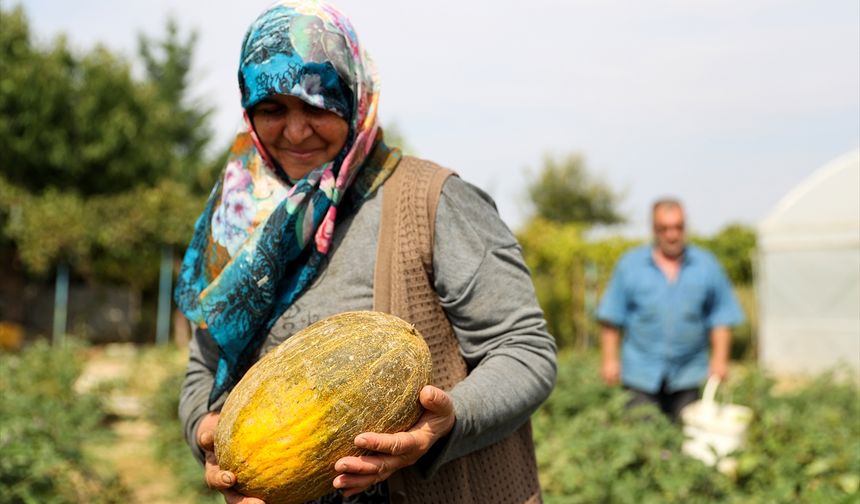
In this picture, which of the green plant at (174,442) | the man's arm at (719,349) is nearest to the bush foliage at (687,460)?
the man's arm at (719,349)

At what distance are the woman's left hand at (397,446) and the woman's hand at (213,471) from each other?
203mm

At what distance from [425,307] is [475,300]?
0.12 metres

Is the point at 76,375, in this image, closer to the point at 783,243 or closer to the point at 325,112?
the point at 325,112

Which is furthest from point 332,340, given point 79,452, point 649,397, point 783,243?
point 783,243

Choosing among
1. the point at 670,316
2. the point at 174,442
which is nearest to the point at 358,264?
the point at 670,316

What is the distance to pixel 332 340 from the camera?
5.44 ft

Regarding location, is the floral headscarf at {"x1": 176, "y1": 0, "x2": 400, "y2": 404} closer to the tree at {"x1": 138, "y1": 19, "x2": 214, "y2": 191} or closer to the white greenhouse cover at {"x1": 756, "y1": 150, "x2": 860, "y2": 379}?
the white greenhouse cover at {"x1": 756, "y1": 150, "x2": 860, "y2": 379}

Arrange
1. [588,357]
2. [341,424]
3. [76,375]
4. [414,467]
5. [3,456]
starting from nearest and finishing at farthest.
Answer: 1. [341,424]
2. [414,467]
3. [3,456]
4. [76,375]
5. [588,357]

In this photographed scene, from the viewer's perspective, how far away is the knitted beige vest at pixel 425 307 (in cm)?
178

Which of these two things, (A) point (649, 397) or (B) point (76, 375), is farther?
(B) point (76, 375)

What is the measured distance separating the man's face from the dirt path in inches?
156

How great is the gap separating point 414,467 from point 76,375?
19.8ft

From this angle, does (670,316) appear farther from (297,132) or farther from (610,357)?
(297,132)

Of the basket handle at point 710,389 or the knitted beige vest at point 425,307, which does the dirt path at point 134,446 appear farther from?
the knitted beige vest at point 425,307
